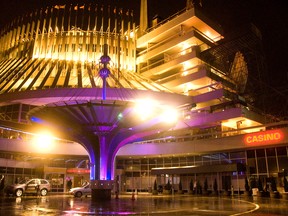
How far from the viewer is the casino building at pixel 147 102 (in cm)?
Result: 3378

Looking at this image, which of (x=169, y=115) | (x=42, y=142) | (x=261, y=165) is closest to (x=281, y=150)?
(x=261, y=165)

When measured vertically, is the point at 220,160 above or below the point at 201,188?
above

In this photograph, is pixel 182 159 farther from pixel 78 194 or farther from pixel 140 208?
pixel 140 208

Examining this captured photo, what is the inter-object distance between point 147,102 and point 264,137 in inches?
553

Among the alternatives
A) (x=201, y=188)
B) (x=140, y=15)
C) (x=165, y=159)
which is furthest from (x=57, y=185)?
(x=140, y=15)

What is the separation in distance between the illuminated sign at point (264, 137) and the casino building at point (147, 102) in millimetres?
114

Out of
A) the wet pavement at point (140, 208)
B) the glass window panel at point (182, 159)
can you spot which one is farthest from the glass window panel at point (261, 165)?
the wet pavement at point (140, 208)

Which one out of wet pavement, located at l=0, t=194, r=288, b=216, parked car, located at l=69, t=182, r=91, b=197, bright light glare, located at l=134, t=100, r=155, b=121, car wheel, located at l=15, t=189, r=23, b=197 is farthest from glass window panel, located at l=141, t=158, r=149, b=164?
wet pavement, located at l=0, t=194, r=288, b=216

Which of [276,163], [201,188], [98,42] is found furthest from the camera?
[98,42]

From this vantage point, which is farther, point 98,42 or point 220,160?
point 98,42

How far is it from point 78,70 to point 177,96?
16.0 m

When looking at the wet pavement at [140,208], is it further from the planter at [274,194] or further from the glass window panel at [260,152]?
the glass window panel at [260,152]

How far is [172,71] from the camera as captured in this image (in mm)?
54312

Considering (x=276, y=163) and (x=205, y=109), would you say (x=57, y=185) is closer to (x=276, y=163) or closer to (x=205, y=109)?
(x=205, y=109)
